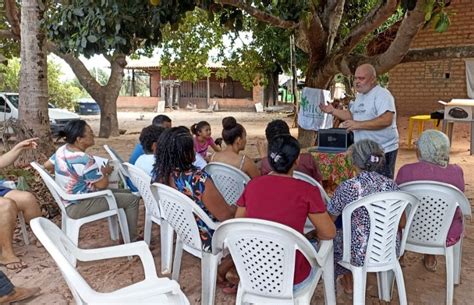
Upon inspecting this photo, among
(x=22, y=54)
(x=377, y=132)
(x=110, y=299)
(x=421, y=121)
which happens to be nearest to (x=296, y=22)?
(x=377, y=132)

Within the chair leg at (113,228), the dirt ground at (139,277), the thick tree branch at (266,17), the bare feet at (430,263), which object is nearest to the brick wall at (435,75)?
the thick tree branch at (266,17)

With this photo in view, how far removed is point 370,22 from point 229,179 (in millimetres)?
4573

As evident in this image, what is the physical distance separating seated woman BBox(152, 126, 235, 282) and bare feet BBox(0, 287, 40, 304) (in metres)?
1.20

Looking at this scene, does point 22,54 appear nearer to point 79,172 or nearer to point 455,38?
point 79,172

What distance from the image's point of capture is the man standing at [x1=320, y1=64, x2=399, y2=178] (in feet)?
12.4

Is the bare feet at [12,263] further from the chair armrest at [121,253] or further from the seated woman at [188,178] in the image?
the chair armrest at [121,253]

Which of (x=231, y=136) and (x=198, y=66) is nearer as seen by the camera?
(x=231, y=136)

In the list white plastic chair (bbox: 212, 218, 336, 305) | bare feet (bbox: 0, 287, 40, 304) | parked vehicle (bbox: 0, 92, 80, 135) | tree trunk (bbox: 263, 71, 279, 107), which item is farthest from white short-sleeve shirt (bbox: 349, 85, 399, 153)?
tree trunk (bbox: 263, 71, 279, 107)

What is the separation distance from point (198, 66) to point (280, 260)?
54.7 ft

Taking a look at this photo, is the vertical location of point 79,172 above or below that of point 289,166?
below

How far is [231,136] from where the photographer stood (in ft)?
11.7

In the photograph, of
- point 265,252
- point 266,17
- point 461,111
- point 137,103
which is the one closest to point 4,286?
point 265,252

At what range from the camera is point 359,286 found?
8.40 feet

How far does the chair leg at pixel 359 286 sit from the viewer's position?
254 cm
